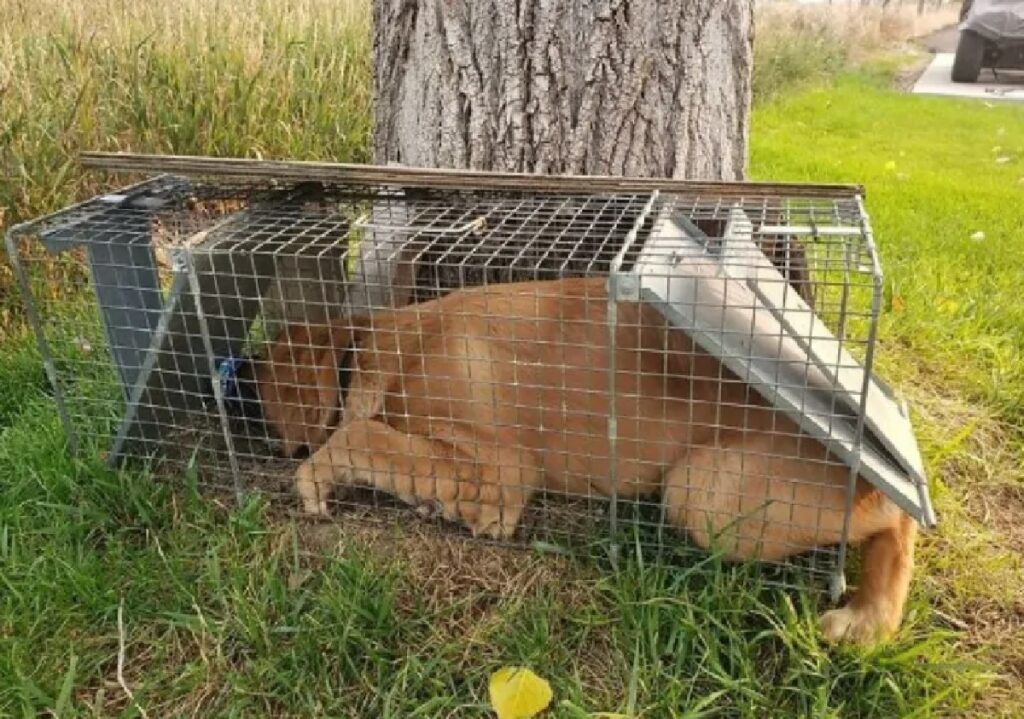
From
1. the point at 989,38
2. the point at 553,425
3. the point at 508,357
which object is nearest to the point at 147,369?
the point at 508,357

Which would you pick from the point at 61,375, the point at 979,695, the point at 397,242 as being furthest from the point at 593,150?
the point at 61,375

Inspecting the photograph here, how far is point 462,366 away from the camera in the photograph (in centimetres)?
241

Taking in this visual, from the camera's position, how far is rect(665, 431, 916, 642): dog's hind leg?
2.19 m

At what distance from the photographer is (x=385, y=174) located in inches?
90.0

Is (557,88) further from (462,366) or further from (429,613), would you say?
(429,613)

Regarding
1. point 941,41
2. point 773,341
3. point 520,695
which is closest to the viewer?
point 520,695

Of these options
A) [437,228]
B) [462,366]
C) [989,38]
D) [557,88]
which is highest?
[557,88]

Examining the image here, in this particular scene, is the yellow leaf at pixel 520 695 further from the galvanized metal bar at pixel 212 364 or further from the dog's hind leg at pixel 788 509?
the galvanized metal bar at pixel 212 364

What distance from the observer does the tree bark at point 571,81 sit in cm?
261

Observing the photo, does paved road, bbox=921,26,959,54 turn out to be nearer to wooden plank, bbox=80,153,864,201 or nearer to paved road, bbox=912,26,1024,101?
paved road, bbox=912,26,1024,101

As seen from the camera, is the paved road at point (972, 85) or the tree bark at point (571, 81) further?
the paved road at point (972, 85)

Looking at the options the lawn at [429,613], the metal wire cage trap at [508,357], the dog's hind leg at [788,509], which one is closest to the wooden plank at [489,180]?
the metal wire cage trap at [508,357]

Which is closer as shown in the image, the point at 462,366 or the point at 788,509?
the point at 788,509

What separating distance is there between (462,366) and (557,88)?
86 cm
